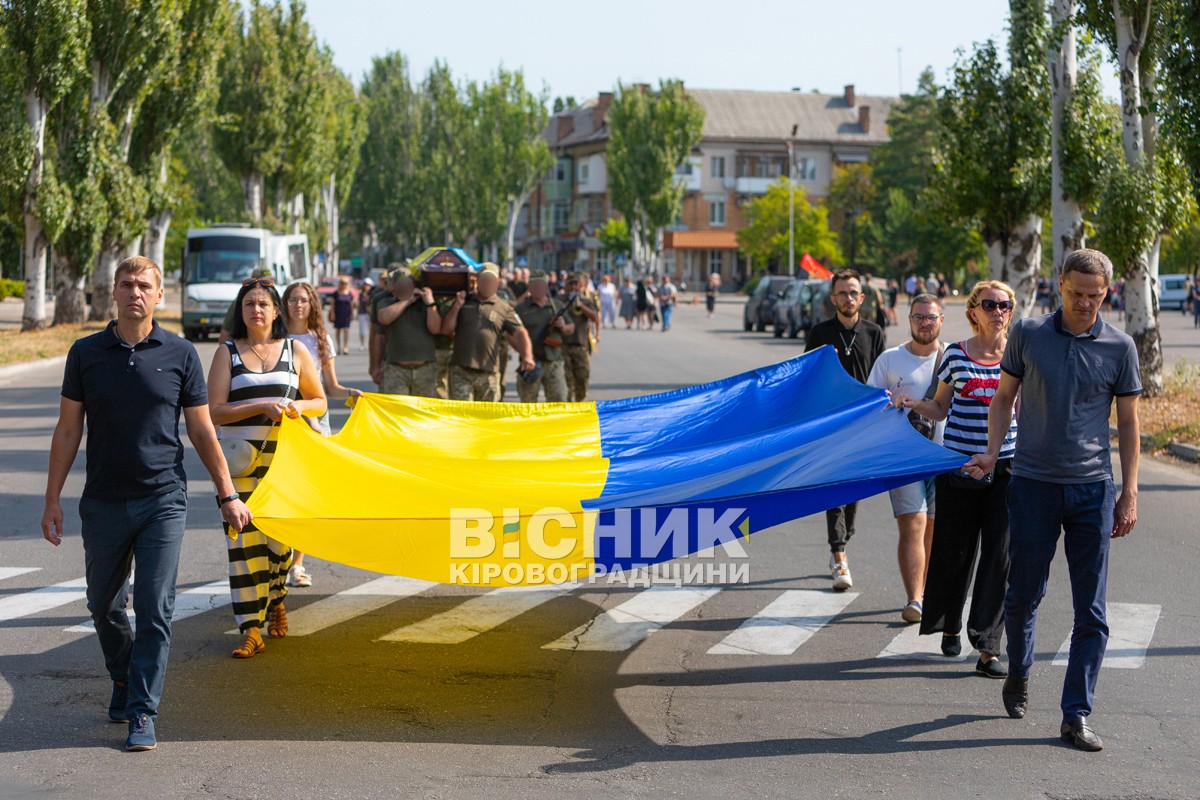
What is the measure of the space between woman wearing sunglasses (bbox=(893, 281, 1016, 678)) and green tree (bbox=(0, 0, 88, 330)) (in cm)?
3093

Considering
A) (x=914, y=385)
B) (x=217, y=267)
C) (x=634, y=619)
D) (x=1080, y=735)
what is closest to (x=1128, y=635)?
(x=914, y=385)

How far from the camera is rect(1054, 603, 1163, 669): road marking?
740 cm

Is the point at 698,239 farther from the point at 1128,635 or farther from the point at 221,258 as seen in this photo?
the point at 1128,635

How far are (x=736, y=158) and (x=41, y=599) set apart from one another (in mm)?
98170

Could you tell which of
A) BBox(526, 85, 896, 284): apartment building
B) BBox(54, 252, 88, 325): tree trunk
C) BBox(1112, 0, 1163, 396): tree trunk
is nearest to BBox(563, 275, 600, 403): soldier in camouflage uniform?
BBox(1112, 0, 1163, 396): tree trunk

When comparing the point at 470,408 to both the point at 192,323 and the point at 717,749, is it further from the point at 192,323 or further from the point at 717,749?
the point at 192,323

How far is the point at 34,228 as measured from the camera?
35.7 metres

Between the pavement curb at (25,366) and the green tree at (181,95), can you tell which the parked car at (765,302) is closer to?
the green tree at (181,95)

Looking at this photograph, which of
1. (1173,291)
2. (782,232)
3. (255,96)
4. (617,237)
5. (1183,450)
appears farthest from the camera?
(617,237)

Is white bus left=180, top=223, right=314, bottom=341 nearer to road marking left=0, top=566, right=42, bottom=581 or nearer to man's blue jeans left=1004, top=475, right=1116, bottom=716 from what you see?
road marking left=0, top=566, right=42, bottom=581

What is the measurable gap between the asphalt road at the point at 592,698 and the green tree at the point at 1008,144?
15.2 meters

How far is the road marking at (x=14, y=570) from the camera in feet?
31.0

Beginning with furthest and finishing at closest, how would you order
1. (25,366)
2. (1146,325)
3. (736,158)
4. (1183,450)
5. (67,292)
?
(736,158)
(67,292)
(25,366)
(1146,325)
(1183,450)

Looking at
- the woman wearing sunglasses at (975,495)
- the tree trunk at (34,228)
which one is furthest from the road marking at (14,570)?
the tree trunk at (34,228)
